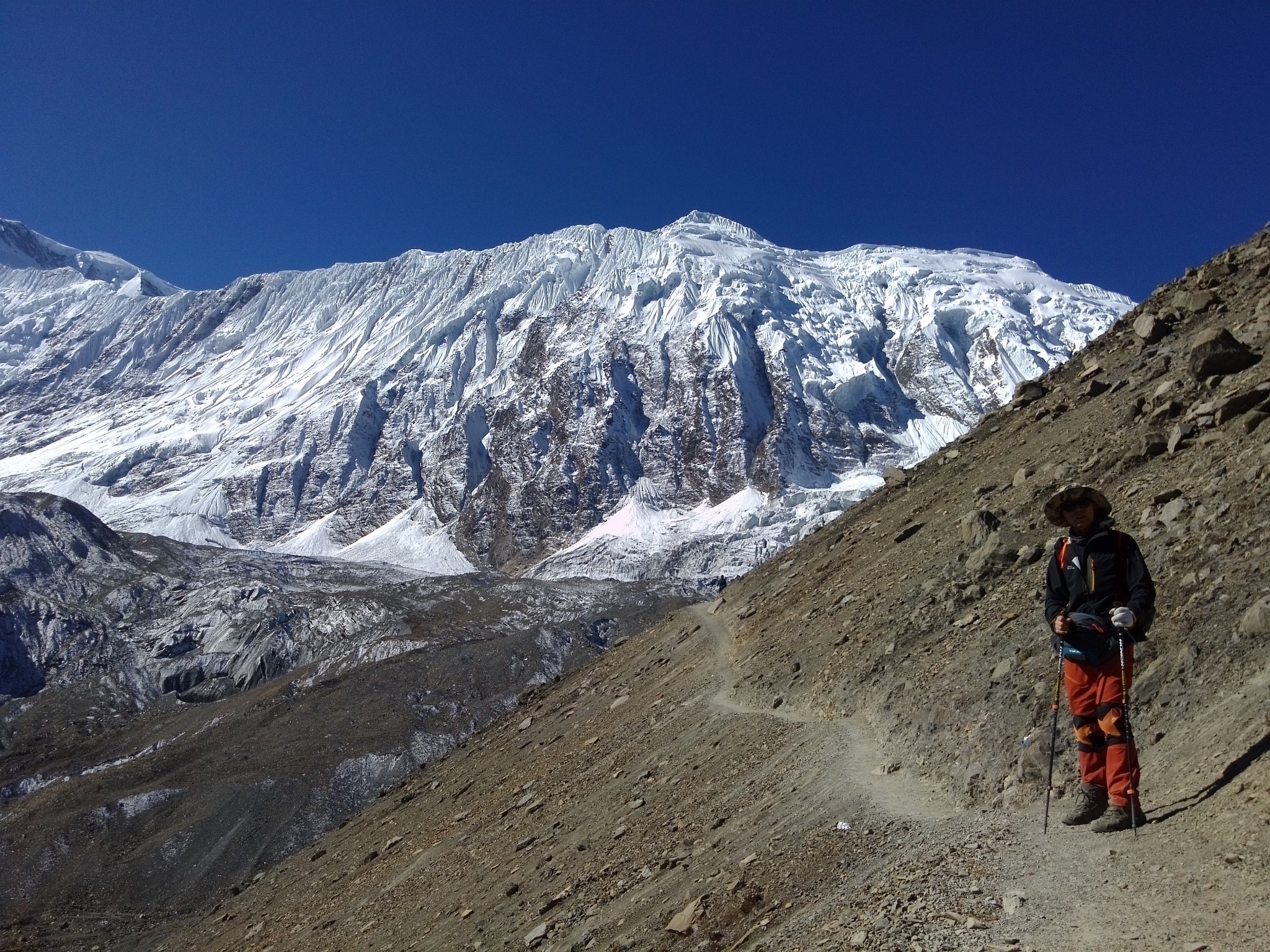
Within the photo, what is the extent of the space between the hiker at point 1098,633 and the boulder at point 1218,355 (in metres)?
5.92

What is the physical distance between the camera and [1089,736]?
6.47 m

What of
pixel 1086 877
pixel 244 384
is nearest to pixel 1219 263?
pixel 1086 877

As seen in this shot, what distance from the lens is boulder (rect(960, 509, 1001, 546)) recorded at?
1252 centimetres

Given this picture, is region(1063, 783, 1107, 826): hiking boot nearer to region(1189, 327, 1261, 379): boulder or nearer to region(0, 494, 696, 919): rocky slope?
region(1189, 327, 1261, 379): boulder

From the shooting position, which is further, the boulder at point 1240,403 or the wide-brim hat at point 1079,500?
the boulder at point 1240,403

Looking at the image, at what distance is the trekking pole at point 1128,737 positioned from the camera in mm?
6027

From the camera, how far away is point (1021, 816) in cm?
687

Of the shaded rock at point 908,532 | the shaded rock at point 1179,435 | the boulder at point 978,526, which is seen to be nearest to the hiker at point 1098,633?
the shaded rock at point 1179,435

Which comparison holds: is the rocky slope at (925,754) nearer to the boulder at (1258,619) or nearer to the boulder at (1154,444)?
the boulder at (1258,619)

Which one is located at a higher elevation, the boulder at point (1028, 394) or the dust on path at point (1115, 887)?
the boulder at point (1028, 394)

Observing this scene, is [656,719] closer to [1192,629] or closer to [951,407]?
[1192,629]

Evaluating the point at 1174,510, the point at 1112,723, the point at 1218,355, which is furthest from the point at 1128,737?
the point at 1218,355

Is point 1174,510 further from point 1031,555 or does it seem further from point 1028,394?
point 1028,394

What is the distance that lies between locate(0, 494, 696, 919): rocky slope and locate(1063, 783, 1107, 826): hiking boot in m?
42.5
